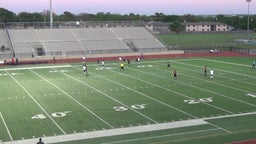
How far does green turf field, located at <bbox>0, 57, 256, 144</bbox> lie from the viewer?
54.9 ft

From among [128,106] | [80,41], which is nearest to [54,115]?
[128,106]

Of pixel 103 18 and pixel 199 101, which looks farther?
pixel 103 18

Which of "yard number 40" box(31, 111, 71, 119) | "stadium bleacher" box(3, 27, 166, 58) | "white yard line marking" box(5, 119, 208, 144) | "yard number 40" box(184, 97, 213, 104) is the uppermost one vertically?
"stadium bleacher" box(3, 27, 166, 58)

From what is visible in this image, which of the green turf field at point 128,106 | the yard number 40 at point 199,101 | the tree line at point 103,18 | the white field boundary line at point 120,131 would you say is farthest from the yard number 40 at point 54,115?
the tree line at point 103,18

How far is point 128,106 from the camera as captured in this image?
2184 centimetres

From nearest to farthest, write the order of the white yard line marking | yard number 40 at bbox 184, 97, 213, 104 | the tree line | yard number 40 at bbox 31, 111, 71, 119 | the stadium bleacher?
Result: the white yard line marking < yard number 40 at bbox 31, 111, 71, 119 < yard number 40 at bbox 184, 97, 213, 104 < the stadium bleacher < the tree line

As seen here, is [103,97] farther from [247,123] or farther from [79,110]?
[247,123]

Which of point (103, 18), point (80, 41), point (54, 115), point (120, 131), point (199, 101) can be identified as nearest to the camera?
point (120, 131)

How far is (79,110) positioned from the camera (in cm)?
2105

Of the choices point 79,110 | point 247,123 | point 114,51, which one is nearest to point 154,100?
point 79,110

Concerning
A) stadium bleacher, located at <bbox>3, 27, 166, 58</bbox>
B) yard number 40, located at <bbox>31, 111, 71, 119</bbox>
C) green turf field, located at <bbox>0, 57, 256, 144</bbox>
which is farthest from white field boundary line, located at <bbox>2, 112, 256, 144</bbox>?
stadium bleacher, located at <bbox>3, 27, 166, 58</bbox>

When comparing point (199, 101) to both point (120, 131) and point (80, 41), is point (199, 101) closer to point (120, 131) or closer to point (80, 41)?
point (120, 131)

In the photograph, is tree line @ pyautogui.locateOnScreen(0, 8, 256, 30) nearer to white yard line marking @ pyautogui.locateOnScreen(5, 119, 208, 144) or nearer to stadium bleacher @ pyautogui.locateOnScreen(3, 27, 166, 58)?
stadium bleacher @ pyautogui.locateOnScreen(3, 27, 166, 58)

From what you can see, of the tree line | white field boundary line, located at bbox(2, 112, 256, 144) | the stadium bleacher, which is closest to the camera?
→ white field boundary line, located at bbox(2, 112, 256, 144)
